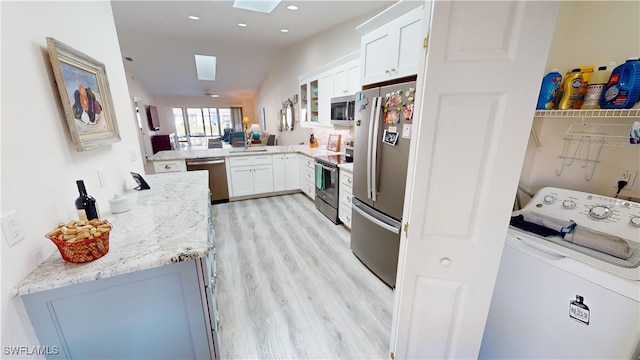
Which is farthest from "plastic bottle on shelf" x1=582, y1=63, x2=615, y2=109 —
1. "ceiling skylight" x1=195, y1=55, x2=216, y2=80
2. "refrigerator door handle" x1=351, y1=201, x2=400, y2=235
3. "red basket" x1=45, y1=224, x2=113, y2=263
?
"ceiling skylight" x1=195, y1=55, x2=216, y2=80

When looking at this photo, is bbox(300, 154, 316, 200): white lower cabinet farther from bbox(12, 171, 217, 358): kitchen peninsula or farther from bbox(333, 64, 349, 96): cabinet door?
bbox(12, 171, 217, 358): kitchen peninsula

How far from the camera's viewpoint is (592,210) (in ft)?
3.89

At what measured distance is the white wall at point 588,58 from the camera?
117 cm

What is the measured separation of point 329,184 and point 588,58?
2.54 meters

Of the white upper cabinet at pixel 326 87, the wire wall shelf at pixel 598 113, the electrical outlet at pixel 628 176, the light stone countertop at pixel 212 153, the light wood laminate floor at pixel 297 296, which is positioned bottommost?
the light wood laminate floor at pixel 297 296

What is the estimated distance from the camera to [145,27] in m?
4.07

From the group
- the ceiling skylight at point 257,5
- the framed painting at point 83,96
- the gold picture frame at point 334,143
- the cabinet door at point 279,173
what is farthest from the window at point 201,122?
the framed painting at point 83,96

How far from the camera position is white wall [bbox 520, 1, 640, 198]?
1.17 m

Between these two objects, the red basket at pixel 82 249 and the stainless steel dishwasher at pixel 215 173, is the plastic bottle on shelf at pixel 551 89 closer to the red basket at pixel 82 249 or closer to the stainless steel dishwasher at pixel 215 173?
the red basket at pixel 82 249

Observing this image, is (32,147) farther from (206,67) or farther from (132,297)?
(206,67)

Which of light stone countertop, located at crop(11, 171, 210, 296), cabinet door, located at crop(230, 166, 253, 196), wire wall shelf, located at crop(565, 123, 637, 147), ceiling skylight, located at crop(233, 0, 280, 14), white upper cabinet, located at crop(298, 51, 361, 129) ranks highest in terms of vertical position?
ceiling skylight, located at crop(233, 0, 280, 14)

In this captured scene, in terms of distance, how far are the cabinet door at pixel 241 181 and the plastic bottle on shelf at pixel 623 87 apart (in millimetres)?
3931

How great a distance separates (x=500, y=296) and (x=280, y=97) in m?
6.46

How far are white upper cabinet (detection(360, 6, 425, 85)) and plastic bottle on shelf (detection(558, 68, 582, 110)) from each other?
0.83 m
